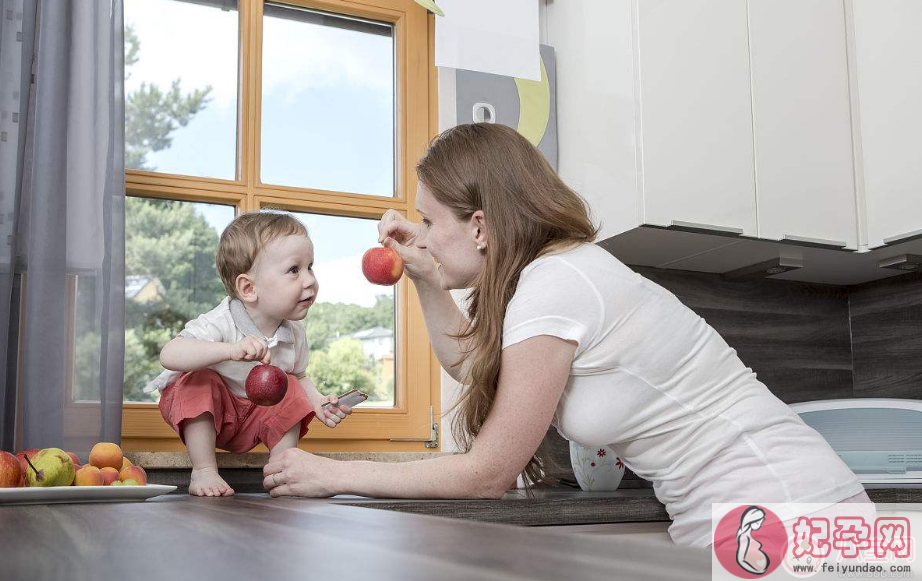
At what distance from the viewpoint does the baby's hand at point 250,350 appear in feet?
4.93

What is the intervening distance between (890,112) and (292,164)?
1586mm

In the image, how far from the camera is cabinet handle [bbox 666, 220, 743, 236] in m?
2.12

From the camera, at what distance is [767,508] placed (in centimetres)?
111

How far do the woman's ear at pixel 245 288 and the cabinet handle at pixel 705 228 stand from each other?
0.99 meters

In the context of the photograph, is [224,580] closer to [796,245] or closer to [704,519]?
[704,519]

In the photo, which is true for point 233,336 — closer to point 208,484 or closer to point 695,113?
point 208,484

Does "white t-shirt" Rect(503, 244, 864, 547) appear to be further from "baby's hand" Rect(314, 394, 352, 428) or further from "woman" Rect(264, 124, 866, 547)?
"baby's hand" Rect(314, 394, 352, 428)

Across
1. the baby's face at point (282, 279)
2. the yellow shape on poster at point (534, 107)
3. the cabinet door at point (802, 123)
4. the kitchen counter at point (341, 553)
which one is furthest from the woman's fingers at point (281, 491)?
the cabinet door at point (802, 123)

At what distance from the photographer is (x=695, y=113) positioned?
85.8 inches

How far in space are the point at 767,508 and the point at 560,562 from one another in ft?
2.87

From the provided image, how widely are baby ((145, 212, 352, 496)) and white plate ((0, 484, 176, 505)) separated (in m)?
0.43

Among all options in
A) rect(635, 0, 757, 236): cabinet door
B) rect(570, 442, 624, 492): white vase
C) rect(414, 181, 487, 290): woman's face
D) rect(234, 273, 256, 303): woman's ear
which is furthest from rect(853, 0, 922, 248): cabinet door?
rect(234, 273, 256, 303): woman's ear

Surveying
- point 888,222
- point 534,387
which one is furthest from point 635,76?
point 534,387

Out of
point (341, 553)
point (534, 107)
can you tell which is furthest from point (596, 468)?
point (341, 553)
